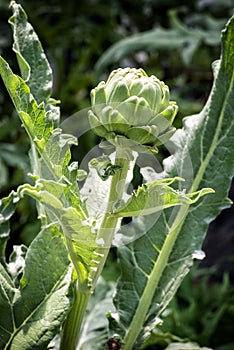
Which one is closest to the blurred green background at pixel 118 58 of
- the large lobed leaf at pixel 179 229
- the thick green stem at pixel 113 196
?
the large lobed leaf at pixel 179 229

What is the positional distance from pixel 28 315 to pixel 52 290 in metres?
0.02

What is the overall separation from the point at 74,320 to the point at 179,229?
0.12 m

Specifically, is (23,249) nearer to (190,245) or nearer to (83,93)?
(190,245)

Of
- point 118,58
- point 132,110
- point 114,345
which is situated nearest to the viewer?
point 132,110

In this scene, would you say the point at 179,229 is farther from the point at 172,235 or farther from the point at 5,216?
the point at 5,216

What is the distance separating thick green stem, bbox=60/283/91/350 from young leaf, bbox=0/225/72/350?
0.02 meters

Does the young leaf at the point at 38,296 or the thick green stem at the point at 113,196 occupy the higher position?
the thick green stem at the point at 113,196

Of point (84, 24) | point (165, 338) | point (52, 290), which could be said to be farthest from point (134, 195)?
point (84, 24)

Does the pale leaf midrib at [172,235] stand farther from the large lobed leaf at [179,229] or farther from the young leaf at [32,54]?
the young leaf at [32,54]

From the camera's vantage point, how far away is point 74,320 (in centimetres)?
49

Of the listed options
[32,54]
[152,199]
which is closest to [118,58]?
[32,54]

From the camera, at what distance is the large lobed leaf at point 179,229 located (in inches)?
20.9

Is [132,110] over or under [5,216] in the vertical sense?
over

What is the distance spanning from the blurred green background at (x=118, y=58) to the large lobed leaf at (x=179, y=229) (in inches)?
16.2
